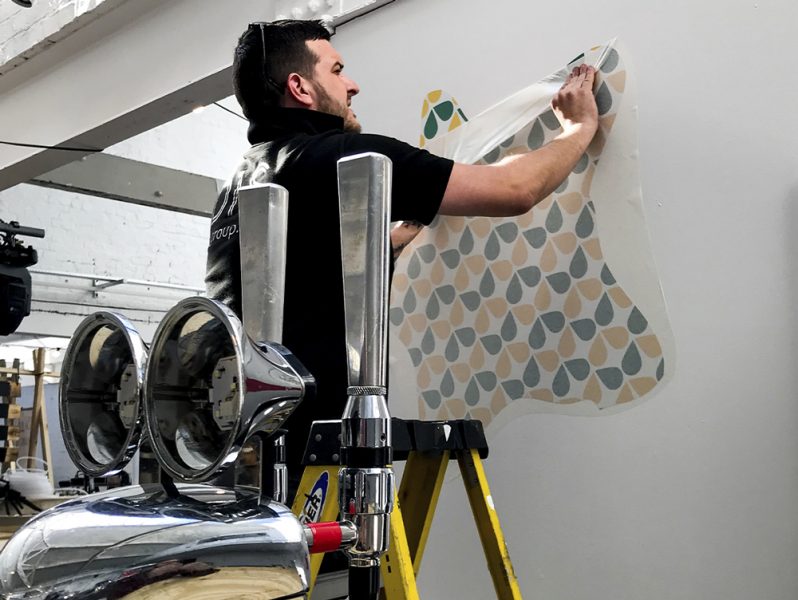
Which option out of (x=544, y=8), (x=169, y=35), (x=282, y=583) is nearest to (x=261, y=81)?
(x=544, y=8)

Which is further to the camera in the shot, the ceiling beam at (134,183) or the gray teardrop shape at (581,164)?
the ceiling beam at (134,183)

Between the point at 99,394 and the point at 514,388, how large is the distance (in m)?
1.26

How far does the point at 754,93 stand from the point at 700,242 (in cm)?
27

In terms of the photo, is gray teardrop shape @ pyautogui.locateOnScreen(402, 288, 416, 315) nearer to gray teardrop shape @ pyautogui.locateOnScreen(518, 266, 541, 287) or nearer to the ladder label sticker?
gray teardrop shape @ pyautogui.locateOnScreen(518, 266, 541, 287)

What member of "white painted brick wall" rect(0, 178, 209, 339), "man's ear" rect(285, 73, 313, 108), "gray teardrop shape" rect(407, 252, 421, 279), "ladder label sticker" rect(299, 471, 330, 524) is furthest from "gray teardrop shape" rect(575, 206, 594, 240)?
"white painted brick wall" rect(0, 178, 209, 339)

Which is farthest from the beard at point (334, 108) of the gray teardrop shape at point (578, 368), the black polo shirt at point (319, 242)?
the gray teardrop shape at point (578, 368)

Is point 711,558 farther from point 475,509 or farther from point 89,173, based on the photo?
point 89,173

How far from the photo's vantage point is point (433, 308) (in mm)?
1932

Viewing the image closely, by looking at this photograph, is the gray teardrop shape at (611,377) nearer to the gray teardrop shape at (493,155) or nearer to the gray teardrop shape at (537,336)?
the gray teardrop shape at (537,336)

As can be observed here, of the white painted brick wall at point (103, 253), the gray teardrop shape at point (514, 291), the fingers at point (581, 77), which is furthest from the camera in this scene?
the white painted brick wall at point (103, 253)

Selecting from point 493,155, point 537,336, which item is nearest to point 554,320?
point 537,336

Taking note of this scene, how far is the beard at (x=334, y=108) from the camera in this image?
64.2 inches

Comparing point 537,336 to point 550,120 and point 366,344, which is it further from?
point 366,344

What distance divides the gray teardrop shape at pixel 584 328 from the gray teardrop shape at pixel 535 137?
37 centimetres
